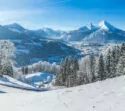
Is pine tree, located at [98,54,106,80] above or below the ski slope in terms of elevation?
below

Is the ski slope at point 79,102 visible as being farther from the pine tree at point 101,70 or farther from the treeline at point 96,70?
the pine tree at point 101,70

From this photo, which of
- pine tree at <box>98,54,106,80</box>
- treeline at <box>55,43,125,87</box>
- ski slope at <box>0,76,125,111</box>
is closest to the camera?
ski slope at <box>0,76,125,111</box>

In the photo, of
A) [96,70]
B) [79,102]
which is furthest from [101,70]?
[79,102]

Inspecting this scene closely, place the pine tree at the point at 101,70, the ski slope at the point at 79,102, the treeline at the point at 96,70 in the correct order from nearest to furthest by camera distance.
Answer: the ski slope at the point at 79,102, the pine tree at the point at 101,70, the treeline at the point at 96,70

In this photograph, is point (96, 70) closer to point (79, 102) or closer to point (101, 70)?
point (101, 70)

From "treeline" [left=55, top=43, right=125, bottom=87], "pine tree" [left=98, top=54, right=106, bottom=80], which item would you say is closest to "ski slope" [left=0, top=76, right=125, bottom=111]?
"treeline" [left=55, top=43, right=125, bottom=87]

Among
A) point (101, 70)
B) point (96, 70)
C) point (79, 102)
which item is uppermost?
point (79, 102)

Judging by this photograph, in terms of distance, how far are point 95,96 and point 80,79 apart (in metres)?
64.2

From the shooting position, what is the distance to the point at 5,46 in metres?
64.7

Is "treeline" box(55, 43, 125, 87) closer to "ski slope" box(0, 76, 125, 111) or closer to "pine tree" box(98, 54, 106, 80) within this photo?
"pine tree" box(98, 54, 106, 80)

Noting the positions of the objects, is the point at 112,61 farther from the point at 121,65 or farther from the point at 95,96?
the point at 95,96

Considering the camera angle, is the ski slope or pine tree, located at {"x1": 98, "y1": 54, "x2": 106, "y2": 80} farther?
pine tree, located at {"x1": 98, "y1": 54, "x2": 106, "y2": 80}

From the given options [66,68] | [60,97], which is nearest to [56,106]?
[60,97]

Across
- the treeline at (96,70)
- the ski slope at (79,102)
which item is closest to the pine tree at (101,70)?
the treeline at (96,70)
